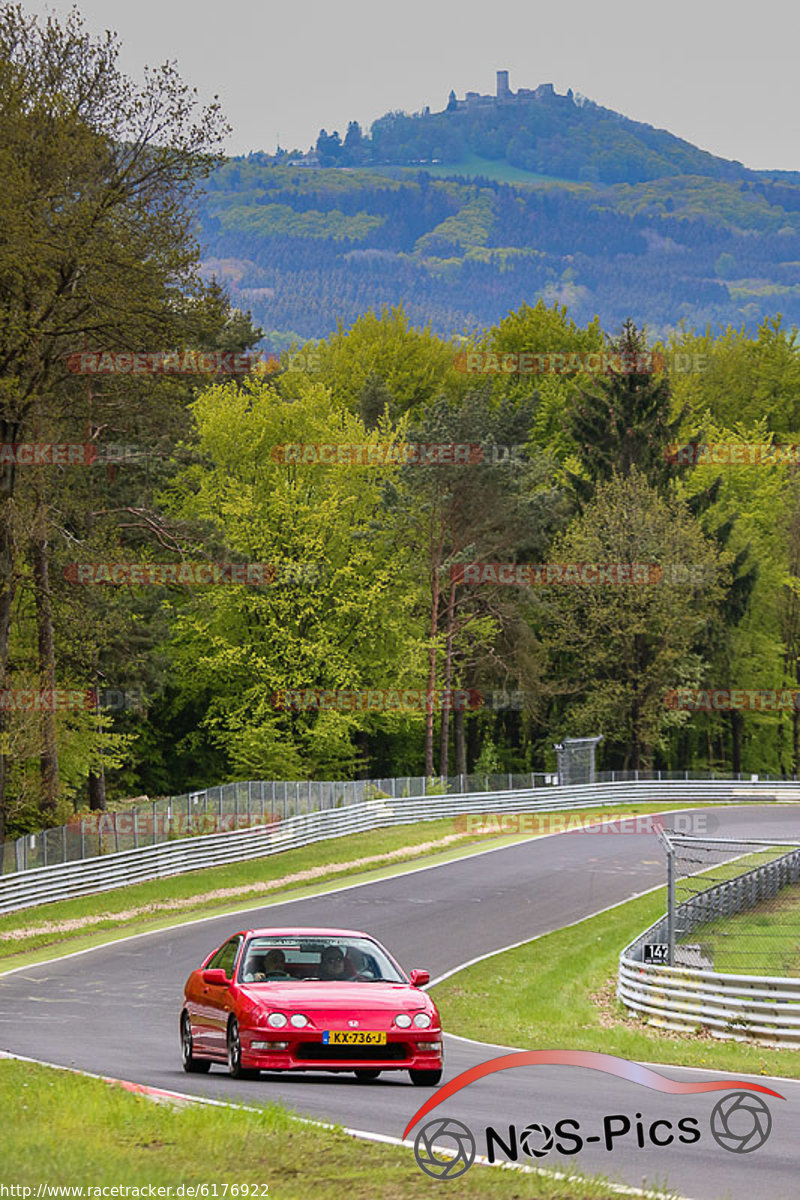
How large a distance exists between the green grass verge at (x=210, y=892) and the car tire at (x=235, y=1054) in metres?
15.5

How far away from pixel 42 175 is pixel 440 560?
34.6 meters

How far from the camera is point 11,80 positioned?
33.7 metres

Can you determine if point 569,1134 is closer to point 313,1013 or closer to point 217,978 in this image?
point 313,1013

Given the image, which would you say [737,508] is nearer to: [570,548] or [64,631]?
[570,548]

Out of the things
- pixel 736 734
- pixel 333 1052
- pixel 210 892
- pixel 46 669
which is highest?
pixel 46 669

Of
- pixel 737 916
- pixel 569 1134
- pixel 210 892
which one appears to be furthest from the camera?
pixel 210 892

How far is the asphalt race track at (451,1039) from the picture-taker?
31.1 feet

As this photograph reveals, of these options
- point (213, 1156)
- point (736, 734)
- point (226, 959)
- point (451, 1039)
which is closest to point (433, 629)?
point (736, 734)

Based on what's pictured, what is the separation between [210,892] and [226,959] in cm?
2410

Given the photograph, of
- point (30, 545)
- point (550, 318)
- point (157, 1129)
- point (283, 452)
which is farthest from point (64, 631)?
point (550, 318)

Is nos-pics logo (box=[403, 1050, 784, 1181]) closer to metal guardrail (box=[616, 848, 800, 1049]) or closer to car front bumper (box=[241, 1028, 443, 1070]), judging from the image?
car front bumper (box=[241, 1028, 443, 1070])

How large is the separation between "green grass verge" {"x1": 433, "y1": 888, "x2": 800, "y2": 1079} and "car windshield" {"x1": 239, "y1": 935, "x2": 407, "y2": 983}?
401cm

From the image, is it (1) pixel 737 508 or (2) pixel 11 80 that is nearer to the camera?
(2) pixel 11 80

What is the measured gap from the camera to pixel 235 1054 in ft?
43.2
